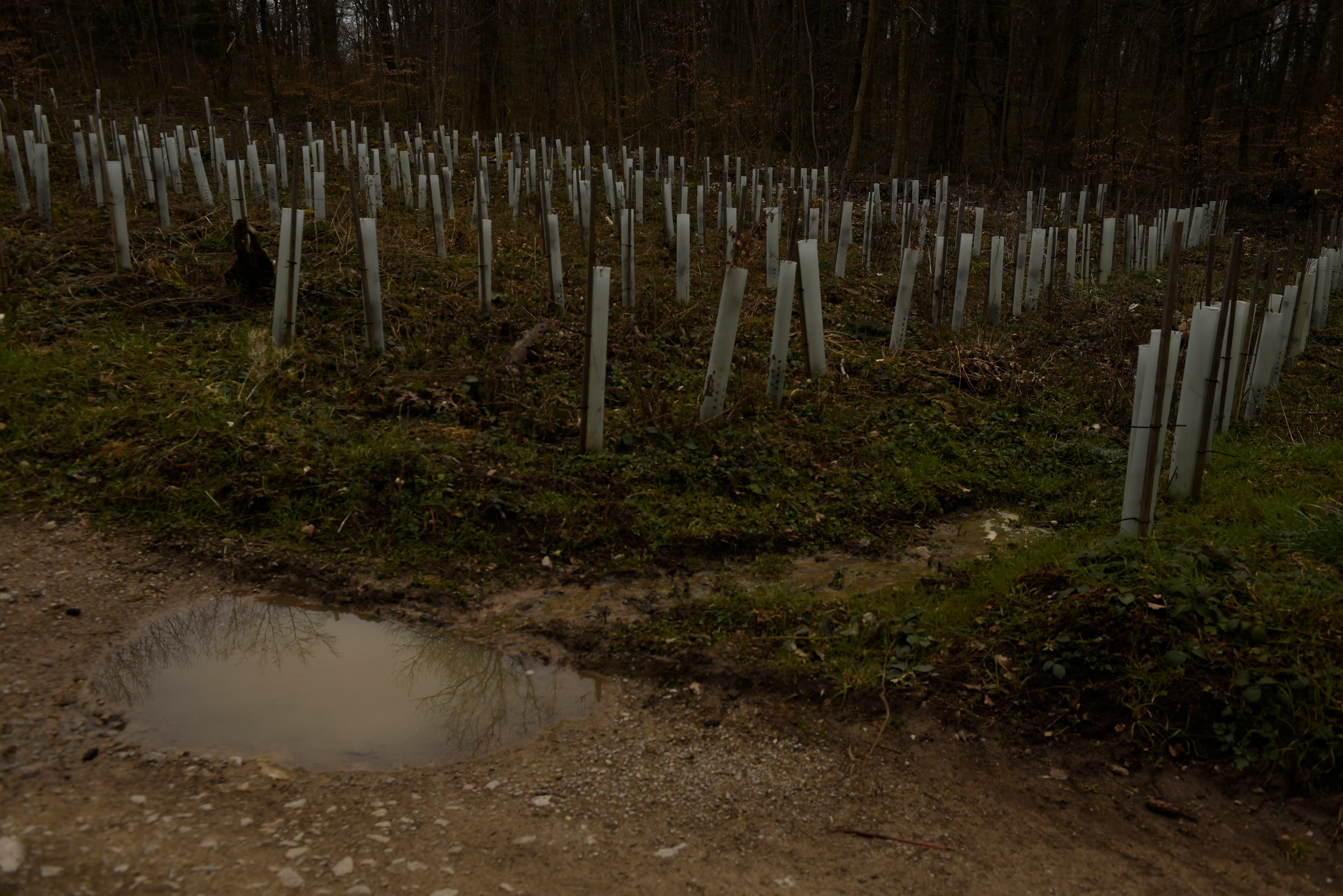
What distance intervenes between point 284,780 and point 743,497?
2752 millimetres

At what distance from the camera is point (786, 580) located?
169 inches

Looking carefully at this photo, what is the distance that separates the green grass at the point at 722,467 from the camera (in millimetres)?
3242

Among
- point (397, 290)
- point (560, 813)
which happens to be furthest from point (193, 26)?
point (560, 813)

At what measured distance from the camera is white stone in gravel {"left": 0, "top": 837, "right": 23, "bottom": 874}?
7.59 feet

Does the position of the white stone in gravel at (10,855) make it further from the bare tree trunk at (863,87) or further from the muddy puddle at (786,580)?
the bare tree trunk at (863,87)

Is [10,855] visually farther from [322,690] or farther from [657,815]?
[657,815]

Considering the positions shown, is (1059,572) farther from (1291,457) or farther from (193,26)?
(193,26)

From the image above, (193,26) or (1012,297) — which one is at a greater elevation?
(193,26)

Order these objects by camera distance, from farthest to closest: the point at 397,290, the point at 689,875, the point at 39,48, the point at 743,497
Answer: the point at 39,48, the point at 397,290, the point at 743,497, the point at 689,875

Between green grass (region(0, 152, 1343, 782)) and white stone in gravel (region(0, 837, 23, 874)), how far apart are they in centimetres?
195

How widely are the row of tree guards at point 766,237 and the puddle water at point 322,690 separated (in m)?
1.80

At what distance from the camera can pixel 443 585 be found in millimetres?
4145

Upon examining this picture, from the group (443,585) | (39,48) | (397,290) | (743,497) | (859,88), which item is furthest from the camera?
(39,48)

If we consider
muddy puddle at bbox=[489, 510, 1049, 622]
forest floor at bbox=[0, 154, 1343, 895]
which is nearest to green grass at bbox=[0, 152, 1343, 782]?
forest floor at bbox=[0, 154, 1343, 895]
